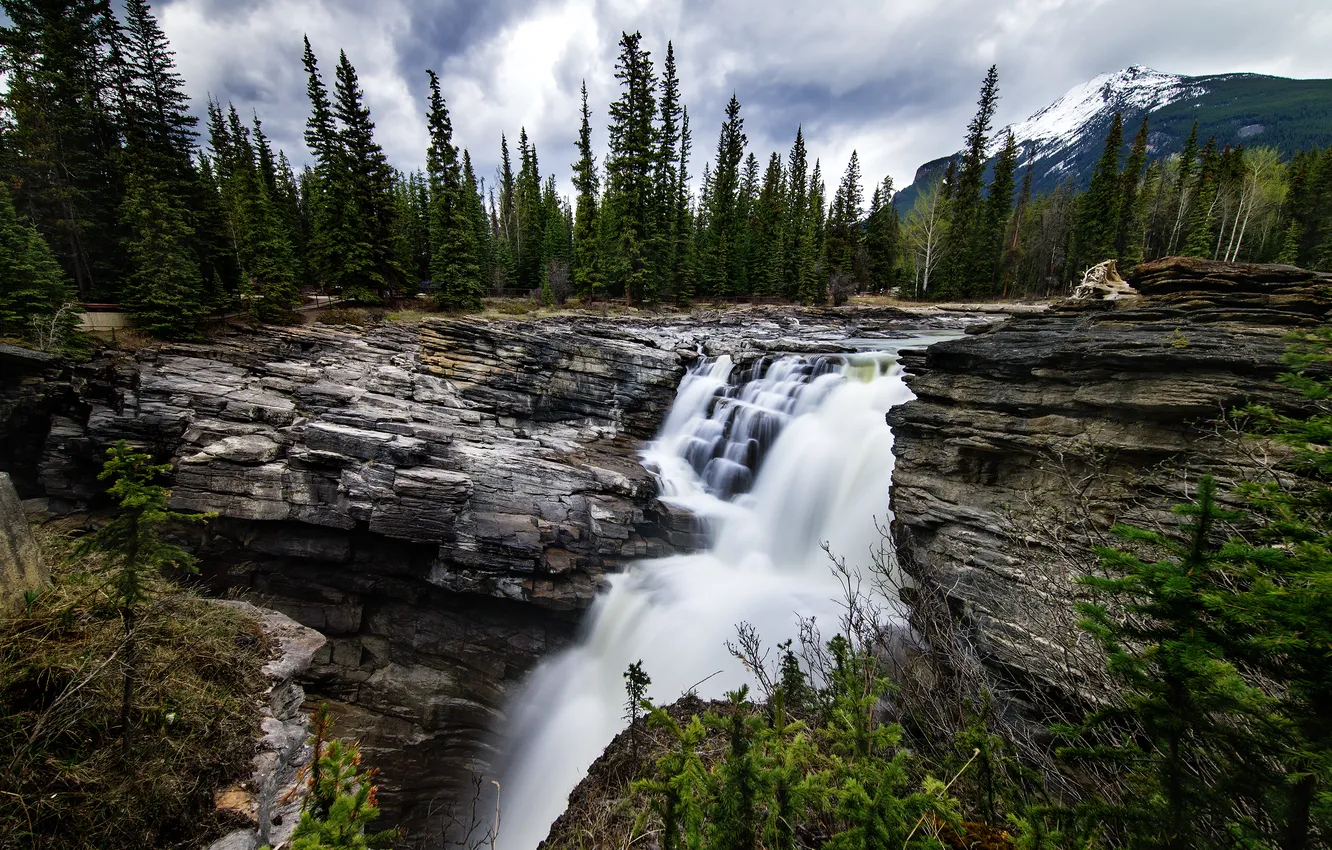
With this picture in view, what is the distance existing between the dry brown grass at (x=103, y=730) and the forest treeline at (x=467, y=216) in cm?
1970

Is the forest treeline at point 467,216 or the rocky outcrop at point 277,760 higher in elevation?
the forest treeline at point 467,216

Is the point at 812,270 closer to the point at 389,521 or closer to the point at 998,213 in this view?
the point at 998,213

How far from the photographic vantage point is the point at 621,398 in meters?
17.8

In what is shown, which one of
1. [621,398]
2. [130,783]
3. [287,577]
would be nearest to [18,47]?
[287,577]

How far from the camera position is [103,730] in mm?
3248

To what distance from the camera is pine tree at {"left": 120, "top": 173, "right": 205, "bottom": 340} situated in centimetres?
1745

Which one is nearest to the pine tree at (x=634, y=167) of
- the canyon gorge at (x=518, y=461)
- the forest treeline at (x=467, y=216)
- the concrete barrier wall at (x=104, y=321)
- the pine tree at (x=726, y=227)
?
the forest treeline at (x=467, y=216)

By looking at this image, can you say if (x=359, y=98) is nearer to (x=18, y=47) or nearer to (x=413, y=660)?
(x=18, y=47)

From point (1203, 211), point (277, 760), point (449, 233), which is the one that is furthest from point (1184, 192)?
point (277, 760)

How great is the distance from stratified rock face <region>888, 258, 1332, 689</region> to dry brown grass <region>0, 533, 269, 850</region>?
8.30 meters

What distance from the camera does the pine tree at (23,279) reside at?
589 inches

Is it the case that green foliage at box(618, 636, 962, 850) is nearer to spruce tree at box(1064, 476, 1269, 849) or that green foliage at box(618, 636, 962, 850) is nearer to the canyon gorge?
spruce tree at box(1064, 476, 1269, 849)

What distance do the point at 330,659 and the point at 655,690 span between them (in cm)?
836

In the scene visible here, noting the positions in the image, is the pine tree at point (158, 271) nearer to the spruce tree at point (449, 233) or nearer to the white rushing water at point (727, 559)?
the spruce tree at point (449, 233)
